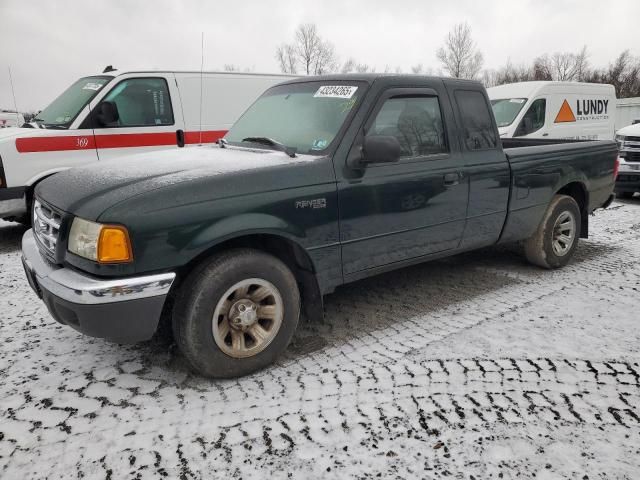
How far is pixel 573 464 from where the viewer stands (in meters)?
2.28

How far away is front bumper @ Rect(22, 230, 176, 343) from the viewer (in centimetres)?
256

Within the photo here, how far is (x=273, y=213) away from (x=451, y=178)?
1.59m

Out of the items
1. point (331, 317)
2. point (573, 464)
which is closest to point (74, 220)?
point (331, 317)

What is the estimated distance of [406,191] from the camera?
11.8 ft

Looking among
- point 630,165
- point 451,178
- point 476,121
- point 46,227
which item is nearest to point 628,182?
point 630,165

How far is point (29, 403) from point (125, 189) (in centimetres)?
131

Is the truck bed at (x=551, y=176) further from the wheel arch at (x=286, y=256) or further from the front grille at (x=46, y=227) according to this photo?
the front grille at (x=46, y=227)

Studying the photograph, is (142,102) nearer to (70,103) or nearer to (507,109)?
(70,103)

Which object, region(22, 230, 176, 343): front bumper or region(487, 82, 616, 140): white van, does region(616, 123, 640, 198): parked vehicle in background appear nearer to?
region(487, 82, 616, 140): white van

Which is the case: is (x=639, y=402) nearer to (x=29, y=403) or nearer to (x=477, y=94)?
(x=477, y=94)

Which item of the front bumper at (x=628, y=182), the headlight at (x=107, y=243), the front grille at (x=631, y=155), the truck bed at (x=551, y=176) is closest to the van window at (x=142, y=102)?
the headlight at (x=107, y=243)

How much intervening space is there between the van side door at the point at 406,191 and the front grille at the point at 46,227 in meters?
1.71

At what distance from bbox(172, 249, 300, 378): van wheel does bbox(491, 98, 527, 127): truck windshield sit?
28.4 feet

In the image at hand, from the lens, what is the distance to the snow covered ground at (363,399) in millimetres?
2309
